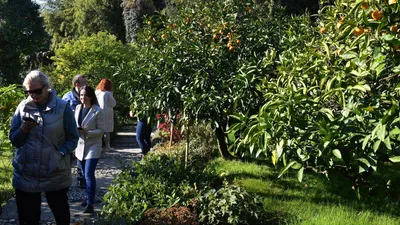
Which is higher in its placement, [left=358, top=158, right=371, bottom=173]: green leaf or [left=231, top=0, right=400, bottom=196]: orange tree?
[left=231, top=0, right=400, bottom=196]: orange tree

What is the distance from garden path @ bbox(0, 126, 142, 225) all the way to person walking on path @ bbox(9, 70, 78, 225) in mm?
662

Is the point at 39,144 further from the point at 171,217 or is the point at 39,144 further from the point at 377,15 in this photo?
the point at 377,15

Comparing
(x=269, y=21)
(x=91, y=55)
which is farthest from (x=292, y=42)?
(x=91, y=55)

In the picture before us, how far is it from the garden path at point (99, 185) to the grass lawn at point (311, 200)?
1873 mm

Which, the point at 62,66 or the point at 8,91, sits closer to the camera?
the point at 8,91

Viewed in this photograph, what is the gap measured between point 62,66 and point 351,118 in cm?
1336

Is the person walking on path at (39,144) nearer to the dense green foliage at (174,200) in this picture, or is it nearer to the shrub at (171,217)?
the dense green foliage at (174,200)

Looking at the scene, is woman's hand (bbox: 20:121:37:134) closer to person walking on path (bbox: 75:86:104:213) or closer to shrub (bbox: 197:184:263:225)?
person walking on path (bbox: 75:86:104:213)

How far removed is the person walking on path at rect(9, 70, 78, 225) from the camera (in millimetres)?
4156

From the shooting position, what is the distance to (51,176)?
421 cm

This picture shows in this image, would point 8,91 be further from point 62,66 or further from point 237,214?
point 62,66

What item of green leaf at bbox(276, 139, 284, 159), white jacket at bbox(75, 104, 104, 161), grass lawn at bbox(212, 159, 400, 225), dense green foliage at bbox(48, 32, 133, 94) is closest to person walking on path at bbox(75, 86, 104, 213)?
white jacket at bbox(75, 104, 104, 161)

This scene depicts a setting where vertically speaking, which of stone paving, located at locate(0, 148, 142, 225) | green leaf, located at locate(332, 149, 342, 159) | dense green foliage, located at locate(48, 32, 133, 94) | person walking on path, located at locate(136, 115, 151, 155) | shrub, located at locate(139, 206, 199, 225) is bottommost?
stone paving, located at locate(0, 148, 142, 225)

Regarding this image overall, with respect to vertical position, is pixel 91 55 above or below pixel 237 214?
above
